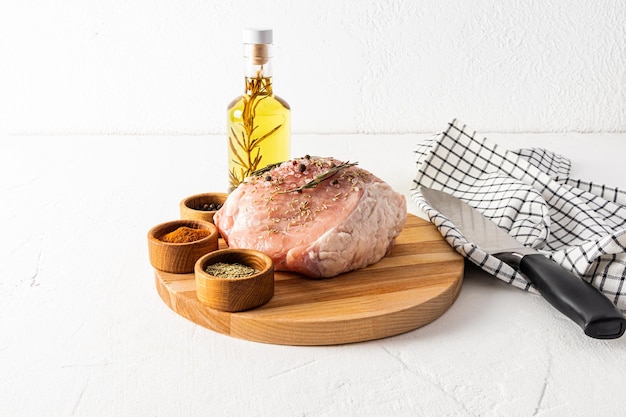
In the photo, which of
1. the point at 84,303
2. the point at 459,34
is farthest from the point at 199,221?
the point at 459,34

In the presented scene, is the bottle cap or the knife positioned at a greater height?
the bottle cap

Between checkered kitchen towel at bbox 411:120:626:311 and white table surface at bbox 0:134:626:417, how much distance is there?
0.11 m

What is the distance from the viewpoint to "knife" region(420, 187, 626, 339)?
1193mm

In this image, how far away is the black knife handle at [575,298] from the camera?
3.90 feet

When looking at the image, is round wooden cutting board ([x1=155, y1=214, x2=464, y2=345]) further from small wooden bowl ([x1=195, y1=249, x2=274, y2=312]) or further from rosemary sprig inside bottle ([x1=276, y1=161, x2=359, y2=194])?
rosemary sprig inside bottle ([x1=276, y1=161, x2=359, y2=194])

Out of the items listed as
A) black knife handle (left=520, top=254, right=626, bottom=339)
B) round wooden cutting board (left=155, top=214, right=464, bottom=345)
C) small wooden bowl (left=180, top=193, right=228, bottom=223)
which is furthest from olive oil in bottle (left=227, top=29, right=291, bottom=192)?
black knife handle (left=520, top=254, right=626, bottom=339)

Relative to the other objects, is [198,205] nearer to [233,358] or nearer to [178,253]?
[178,253]

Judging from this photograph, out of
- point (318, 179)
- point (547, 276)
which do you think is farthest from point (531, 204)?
point (318, 179)

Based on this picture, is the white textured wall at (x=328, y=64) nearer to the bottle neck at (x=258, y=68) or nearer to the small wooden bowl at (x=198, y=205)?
the bottle neck at (x=258, y=68)

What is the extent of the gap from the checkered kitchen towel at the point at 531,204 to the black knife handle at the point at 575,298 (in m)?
0.05

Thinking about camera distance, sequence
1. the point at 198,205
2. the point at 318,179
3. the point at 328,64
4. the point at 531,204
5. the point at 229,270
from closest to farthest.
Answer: the point at 229,270 < the point at 318,179 < the point at 198,205 < the point at 531,204 < the point at 328,64

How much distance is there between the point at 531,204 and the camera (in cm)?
171

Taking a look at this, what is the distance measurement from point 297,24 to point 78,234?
4.05 feet

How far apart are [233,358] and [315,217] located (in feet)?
1.03
